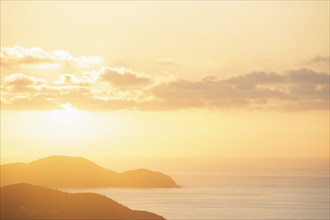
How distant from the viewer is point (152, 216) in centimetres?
15538

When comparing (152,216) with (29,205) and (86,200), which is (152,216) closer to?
(86,200)

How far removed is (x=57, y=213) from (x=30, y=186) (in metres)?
16.0

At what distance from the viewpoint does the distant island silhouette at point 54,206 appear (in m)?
135

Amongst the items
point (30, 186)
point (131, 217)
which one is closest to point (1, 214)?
point (30, 186)

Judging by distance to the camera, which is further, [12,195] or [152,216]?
[152,216]

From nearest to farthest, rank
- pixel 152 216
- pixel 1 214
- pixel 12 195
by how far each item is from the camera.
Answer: pixel 1 214, pixel 12 195, pixel 152 216

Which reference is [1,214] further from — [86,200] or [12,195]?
[86,200]

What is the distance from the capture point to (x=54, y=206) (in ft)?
459

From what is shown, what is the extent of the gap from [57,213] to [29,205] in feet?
22.7

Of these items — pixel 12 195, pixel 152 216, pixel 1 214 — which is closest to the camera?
pixel 1 214

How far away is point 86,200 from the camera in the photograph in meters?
148

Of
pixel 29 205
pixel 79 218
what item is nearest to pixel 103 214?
pixel 79 218

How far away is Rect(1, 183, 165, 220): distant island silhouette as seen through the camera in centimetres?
13462

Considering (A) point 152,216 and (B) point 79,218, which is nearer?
(B) point 79,218
